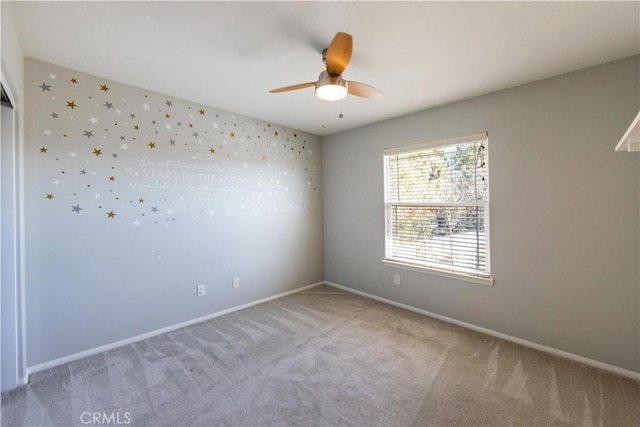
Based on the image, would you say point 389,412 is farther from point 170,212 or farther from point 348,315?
point 170,212

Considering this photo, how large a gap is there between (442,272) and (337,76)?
229 cm

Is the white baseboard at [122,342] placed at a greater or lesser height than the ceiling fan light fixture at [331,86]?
lesser

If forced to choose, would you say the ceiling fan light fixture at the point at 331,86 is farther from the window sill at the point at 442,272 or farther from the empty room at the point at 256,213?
the window sill at the point at 442,272

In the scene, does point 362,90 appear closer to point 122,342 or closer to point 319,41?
point 319,41

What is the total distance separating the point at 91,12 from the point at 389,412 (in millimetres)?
2941

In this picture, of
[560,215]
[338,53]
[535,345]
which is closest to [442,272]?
[535,345]

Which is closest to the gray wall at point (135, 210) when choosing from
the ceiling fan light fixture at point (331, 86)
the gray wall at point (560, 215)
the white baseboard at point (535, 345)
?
the ceiling fan light fixture at point (331, 86)

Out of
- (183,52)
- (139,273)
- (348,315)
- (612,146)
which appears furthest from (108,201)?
(612,146)

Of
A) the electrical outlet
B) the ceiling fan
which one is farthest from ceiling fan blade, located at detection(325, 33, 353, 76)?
the electrical outlet

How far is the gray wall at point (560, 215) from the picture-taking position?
2.04m

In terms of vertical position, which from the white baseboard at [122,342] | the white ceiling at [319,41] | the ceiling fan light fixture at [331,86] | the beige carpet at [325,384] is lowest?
the beige carpet at [325,384]

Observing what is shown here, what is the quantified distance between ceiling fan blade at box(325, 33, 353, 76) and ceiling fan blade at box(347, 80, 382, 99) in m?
0.17

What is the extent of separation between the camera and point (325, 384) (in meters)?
1.98

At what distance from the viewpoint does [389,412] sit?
1717 millimetres
